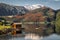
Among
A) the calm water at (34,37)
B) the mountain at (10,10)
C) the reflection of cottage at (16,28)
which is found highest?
the mountain at (10,10)

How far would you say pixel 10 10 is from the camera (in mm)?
4348

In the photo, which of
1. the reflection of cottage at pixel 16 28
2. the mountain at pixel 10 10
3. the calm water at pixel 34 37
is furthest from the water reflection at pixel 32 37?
the mountain at pixel 10 10

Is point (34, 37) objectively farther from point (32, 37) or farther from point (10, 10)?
→ point (10, 10)

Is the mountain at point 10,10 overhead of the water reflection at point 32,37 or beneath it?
overhead

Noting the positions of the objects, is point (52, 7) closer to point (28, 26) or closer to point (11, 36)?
point (28, 26)

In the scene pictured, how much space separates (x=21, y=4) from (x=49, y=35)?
791 millimetres

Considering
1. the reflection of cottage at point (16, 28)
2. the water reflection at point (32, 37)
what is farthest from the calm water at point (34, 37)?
the reflection of cottage at point (16, 28)

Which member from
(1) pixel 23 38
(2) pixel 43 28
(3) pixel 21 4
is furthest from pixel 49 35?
(3) pixel 21 4

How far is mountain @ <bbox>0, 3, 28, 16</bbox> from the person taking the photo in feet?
14.3

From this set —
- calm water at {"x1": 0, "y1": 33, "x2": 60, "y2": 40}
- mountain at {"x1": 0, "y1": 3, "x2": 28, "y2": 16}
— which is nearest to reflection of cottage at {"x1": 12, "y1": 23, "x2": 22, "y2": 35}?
calm water at {"x1": 0, "y1": 33, "x2": 60, "y2": 40}

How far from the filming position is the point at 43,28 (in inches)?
169

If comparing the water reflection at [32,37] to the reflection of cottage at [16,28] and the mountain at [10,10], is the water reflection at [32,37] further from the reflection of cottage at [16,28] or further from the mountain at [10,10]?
the mountain at [10,10]

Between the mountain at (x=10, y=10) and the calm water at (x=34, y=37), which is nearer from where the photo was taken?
the calm water at (x=34, y=37)

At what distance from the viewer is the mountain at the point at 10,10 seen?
14.3 feet
